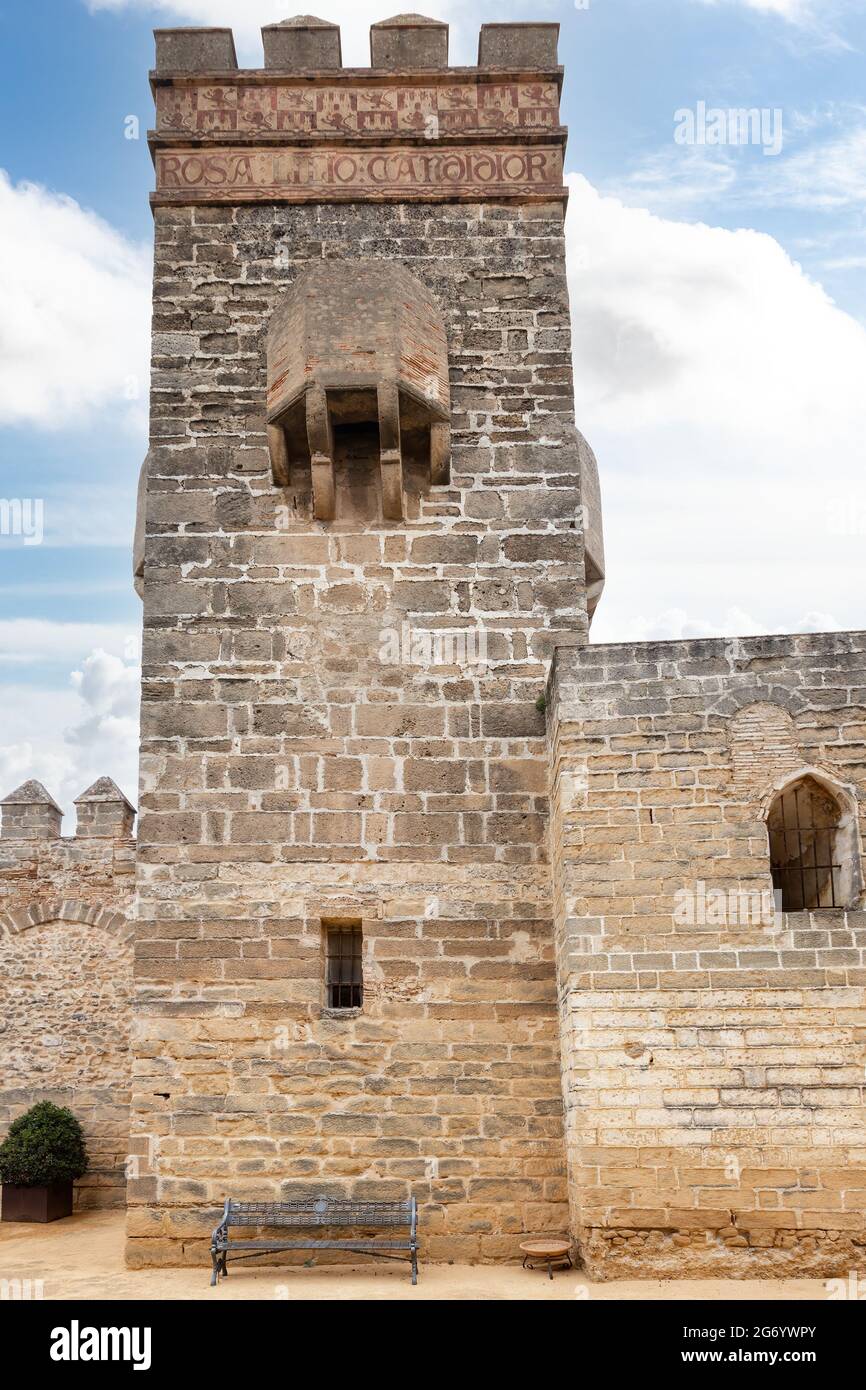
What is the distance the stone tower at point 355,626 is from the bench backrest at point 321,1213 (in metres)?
0.10

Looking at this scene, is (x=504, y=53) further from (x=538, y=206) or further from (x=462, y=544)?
(x=462, y=544)

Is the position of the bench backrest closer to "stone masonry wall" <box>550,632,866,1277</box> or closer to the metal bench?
the metal bench

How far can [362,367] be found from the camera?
8.63 meters

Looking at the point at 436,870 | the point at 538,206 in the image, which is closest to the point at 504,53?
the point at 538,206

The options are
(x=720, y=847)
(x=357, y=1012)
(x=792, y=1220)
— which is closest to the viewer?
(x=792, y=1220)

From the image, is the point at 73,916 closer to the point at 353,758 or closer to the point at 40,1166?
the point at 40,1166

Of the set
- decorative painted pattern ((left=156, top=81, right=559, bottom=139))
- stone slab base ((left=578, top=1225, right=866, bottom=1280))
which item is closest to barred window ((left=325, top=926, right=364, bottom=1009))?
stone slab base ((left=578, top=1225, right=866, bottom=1280))

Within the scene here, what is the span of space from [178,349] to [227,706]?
2.70 m

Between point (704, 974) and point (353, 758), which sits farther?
point (353, 758)

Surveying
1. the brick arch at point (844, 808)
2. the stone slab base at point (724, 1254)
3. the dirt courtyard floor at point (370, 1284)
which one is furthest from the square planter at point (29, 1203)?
the brick arch at point (844, 808)

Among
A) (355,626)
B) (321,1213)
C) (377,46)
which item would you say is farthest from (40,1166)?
(377,46)

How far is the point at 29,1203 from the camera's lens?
36.3 feet

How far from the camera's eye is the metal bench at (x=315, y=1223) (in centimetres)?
750

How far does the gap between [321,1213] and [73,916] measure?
5.65 m
